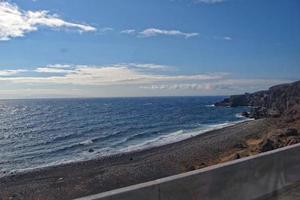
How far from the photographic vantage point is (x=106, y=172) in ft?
90.5

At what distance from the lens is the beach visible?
23289 millimetres

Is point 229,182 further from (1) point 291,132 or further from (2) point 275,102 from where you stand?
(2) point 275,102

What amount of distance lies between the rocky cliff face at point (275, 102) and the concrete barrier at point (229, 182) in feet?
136

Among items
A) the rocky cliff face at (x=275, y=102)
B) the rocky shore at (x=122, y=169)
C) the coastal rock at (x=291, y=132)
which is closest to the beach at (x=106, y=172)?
the rocky shore at (x=122, y=169)

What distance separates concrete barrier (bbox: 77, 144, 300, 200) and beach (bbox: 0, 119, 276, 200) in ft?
51.6

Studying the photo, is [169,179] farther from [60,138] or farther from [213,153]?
[60,138]

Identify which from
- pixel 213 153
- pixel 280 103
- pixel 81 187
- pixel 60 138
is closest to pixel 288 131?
pixel 213 153

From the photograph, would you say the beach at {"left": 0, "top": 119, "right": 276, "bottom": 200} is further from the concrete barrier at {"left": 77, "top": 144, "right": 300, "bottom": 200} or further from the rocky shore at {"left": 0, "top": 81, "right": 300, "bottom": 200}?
the concrete barrier at {"left": 77, "top": 144, "right": 300, "bottom": 200}

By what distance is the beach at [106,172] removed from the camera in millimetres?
23289

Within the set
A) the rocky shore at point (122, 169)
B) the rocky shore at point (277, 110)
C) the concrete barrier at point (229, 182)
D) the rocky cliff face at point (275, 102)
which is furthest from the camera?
the rocky cliff face at point (275, 102)

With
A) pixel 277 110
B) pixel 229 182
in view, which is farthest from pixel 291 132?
pixel 277 110

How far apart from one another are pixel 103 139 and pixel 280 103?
167ft

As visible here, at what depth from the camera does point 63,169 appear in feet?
98.9

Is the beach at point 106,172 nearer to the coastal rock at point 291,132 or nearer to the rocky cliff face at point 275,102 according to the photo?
the coastal rock at point 291,132
